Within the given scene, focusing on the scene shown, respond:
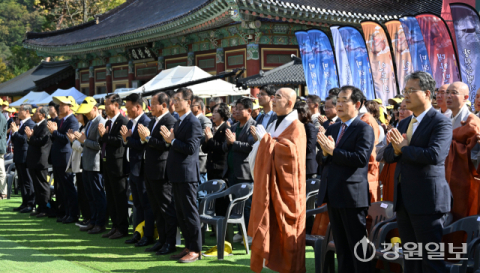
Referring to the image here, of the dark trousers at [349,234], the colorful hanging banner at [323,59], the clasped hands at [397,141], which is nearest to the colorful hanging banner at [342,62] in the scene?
the colorful hanging banner at [323,59]

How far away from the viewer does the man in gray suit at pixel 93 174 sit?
7.49m

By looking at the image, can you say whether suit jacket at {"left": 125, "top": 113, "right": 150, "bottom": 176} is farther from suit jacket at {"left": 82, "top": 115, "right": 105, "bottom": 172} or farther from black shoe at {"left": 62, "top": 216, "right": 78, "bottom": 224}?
black shoe at {"left": 62, "top": 216, "right": 78, "bottom": 224}

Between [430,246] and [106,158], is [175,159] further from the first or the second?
[430,246]

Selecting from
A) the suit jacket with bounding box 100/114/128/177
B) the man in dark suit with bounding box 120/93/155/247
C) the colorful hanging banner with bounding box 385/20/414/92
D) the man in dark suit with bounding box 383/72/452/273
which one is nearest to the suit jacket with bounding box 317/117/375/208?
the man in dark suit with bounding box 383/72/452/273

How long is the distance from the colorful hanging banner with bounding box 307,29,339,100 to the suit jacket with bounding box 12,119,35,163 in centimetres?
603

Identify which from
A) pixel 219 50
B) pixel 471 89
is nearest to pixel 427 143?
pixel 471 89

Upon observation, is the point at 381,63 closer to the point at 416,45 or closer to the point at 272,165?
the point at 416,45

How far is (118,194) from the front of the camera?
23.7 feet

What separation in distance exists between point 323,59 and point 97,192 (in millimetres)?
5805

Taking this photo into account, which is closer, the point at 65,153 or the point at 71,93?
the point at 65,153

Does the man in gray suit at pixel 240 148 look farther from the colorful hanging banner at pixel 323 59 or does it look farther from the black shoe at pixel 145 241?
the colorful hanging banner at pixel 323 59

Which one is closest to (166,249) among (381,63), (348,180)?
(348,180)

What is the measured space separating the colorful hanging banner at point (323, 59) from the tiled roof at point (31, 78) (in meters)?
20.5

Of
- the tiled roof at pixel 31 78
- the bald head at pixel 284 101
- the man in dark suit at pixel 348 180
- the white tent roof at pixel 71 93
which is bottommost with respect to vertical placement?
the man in dark suit at pixel 348 180
